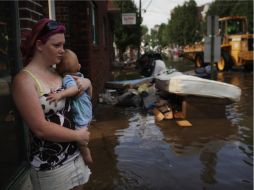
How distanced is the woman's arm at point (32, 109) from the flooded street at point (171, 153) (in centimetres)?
278

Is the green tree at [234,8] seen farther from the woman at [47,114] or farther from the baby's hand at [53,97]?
the baby's hand at [53,97]

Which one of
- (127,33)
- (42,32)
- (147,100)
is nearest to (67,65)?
(42,32)

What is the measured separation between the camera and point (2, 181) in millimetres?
3484

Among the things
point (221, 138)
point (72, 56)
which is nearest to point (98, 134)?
point (221, 138)

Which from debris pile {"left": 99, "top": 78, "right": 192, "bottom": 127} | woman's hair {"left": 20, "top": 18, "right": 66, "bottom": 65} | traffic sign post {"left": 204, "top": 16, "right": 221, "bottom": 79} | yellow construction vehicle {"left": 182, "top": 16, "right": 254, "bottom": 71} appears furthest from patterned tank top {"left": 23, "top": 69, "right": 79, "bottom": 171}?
yellow construction vehicle {"left": 182, "top": 16, "right": 254, "bottom": 71}

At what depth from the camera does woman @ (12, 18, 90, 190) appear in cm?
237

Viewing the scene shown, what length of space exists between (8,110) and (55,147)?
137cm

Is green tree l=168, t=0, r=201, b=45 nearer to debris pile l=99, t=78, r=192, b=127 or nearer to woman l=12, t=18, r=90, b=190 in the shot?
debris pile l=99, t=78, r=192, b=127

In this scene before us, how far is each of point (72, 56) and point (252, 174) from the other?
3.67 metres

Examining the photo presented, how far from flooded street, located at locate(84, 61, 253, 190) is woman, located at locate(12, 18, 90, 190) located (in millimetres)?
2514

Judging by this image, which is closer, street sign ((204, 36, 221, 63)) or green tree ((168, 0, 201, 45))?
street sign ((204, 36, 221, 63))

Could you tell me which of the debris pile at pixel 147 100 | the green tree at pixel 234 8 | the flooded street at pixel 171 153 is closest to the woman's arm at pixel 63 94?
the flooded street at pixel 171 153

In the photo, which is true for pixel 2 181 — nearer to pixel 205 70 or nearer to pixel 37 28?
pixel 37 28

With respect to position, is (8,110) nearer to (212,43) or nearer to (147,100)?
(212,43)
